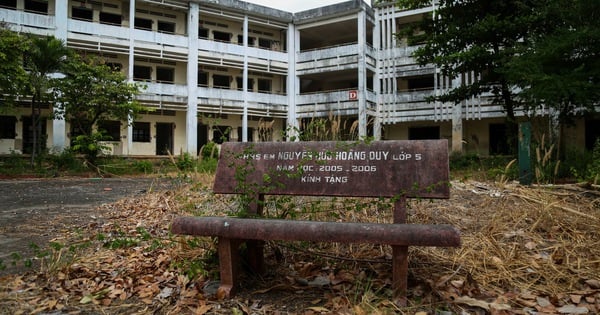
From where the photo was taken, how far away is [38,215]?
5.32 m

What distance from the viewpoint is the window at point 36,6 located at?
20.0m

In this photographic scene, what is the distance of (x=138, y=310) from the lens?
243 cm

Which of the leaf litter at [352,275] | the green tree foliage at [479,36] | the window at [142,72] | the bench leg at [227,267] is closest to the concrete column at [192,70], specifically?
the window at [142,72]

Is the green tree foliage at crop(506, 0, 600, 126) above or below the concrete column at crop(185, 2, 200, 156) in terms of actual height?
below

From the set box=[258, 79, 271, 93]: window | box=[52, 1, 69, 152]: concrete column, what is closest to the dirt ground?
box=[52, 1, 69, 152]: concrete column

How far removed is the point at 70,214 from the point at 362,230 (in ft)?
15.3

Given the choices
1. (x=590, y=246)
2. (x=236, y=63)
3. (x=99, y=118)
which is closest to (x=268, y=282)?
(x=590, y=246)

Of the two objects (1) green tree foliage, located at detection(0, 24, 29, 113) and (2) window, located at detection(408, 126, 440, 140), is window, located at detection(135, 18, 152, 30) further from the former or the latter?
(2) window, located at detection(408, 126, 440, 140)

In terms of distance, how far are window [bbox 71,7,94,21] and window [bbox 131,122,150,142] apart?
604 centimetres

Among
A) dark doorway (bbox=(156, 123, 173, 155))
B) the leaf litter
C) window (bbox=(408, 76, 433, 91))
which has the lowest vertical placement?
the leaf litter

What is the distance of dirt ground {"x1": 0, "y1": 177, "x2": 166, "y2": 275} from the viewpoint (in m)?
3.66

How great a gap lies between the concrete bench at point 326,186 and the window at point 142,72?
21.4 m

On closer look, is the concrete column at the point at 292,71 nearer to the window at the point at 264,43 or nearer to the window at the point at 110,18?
the window at the point at 264,43

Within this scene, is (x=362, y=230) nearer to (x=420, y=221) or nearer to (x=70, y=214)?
(x=420, y=221)
